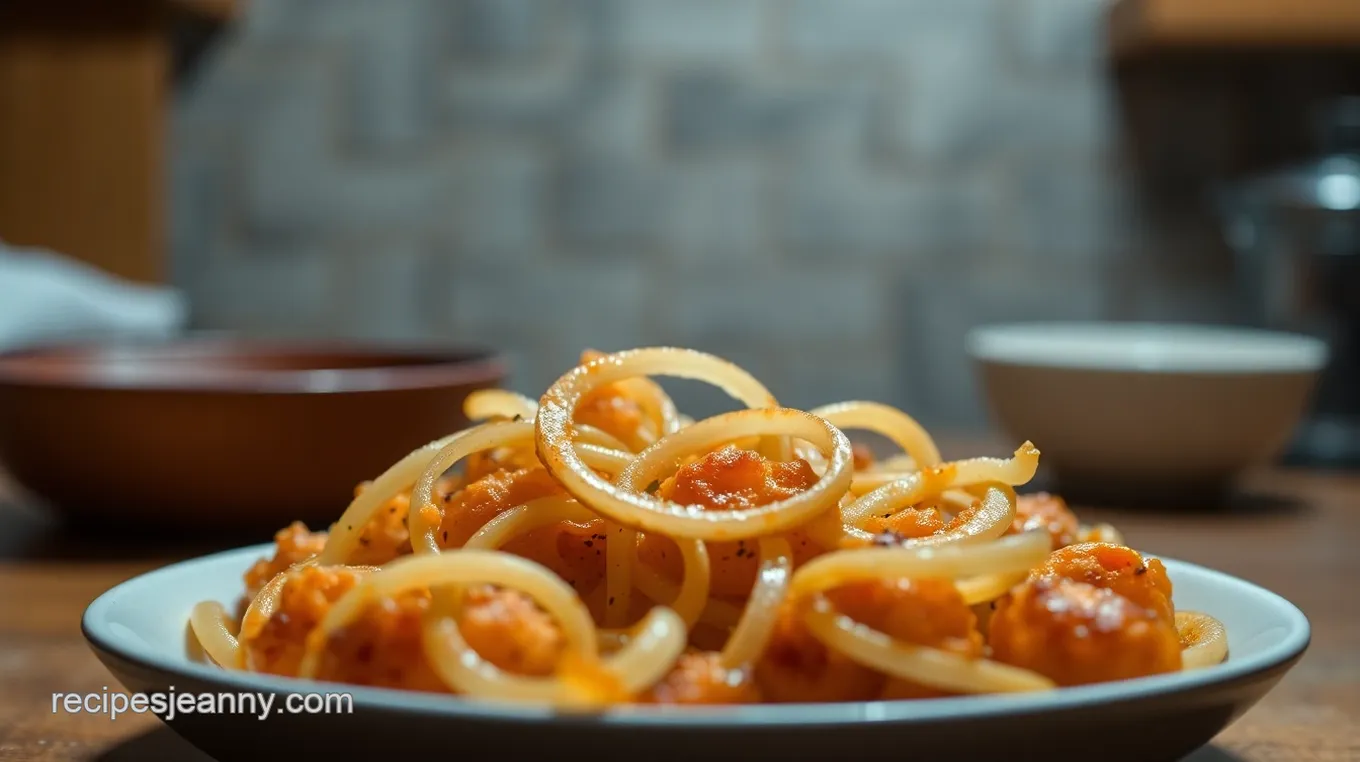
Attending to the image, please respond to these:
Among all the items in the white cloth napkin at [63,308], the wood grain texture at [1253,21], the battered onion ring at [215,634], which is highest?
the wood grain texture at [1253,21]

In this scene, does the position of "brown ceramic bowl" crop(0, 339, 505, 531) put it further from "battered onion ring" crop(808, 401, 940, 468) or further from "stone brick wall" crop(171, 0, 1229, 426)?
"stone brick wall" crop(171, 0, 1229, 426)

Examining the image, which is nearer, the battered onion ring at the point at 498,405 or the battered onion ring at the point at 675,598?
Result: the battered onion ring at the point at 675,598

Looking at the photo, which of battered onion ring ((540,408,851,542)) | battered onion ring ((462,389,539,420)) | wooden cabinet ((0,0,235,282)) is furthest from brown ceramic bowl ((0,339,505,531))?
wooden cabinet ((0,0,235,282))

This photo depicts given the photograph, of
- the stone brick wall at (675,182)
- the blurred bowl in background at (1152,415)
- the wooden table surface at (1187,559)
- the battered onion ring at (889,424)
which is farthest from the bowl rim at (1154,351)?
the battered onion ring at (889,424)

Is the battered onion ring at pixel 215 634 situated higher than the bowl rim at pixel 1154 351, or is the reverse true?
the battered onion ring at pixel 215 634

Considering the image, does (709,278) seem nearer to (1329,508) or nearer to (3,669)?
(1329,508)

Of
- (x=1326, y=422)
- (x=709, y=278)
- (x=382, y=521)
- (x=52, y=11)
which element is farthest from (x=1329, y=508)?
(x=52, y=11)

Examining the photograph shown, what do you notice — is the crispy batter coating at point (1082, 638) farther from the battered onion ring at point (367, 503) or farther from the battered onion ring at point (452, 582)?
the battered onion ring at point (367, 503)

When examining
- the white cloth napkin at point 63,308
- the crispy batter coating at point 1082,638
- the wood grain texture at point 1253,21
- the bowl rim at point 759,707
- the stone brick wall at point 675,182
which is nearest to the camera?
the bowl rim at point 759,707
